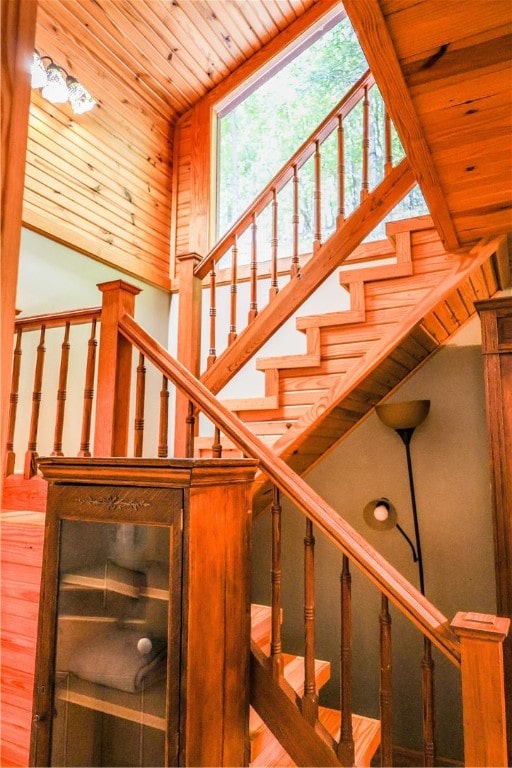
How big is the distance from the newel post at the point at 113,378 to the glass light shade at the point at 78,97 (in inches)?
75.9

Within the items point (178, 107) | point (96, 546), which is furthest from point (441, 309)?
point (178, 107)

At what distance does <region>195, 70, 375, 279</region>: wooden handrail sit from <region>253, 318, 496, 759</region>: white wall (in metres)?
1.44

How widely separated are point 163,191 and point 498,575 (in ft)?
13.3

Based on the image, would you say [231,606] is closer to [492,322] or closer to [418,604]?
[418,604]

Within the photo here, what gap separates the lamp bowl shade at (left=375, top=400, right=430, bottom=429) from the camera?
9.11 feet

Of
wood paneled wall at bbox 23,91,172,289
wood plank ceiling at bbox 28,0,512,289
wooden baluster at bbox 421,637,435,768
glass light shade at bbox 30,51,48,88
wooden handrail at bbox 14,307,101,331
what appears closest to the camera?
wood plank ceiling at bbox 28,0,512,289

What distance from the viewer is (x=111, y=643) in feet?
5.32

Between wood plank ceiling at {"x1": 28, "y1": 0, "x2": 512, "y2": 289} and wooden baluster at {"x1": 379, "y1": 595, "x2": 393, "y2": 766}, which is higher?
wood plank ceiling at {"x1": 28, "y1": 0, "x2": 512, "y2": 289}

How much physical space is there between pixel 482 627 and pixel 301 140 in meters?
3.99

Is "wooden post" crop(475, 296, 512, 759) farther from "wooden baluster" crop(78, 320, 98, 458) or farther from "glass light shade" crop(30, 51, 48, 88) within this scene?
"glass light shade" crop(30, 51, 48, 88)

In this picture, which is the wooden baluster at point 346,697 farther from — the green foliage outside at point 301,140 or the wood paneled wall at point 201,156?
the wood paneled wall at point 201,156

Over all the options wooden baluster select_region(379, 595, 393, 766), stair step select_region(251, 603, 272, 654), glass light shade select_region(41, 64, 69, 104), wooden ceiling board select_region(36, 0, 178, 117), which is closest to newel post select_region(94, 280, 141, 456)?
stair step select_region(251, 603, 272, 654)

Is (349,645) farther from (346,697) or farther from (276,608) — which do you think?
(276,608)

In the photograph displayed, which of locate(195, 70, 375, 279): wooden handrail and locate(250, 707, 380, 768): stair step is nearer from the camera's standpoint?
locate(250, 707, 380, 768): stair step
